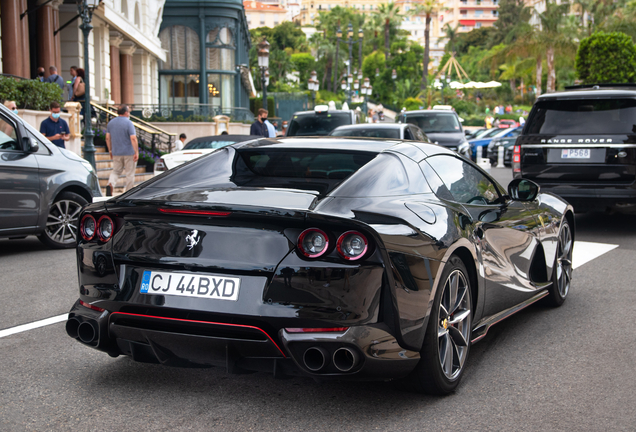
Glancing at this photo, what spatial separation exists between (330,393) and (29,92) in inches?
589

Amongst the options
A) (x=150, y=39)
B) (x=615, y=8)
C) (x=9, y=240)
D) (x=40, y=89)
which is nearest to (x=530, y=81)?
(x=615, y=8)

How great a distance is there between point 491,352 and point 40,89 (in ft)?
48.8

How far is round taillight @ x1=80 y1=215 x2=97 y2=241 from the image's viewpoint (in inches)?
150

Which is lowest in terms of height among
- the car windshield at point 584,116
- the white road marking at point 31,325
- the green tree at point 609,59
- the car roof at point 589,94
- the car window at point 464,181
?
the white road marking at point 31,325

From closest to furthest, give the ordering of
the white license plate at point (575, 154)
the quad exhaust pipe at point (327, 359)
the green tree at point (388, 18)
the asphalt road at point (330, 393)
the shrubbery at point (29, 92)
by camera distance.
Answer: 1. the quad exhaust pipe at point (327, 359)
2. the asphalt road at point (330, 393)
3. the white license plate at point (575, 154)
4. the shrubbery at point (29, 92)
5. the green tree at point (388, 18)

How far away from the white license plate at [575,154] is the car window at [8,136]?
22.9 feet

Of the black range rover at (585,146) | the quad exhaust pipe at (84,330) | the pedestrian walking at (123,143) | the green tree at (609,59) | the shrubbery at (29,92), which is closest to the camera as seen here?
the quad exhaust pipe at (84,330)

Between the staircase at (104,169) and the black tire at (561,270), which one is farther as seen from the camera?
the staircase at (104,169)

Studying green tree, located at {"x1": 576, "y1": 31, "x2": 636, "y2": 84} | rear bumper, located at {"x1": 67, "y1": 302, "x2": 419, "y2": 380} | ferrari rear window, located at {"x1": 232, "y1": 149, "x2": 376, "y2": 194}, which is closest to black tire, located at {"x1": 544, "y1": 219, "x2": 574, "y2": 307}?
ferrari rear window, located at {"x1": 232, "y1": 149, "x2": 376, "y2": 194}

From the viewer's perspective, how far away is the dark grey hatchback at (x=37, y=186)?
8391 mm

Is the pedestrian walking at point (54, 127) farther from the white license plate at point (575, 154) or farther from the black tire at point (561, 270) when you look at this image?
the black tire at point (561, 270)

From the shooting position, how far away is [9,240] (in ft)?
34.0

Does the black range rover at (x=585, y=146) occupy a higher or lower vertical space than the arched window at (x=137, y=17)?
lower

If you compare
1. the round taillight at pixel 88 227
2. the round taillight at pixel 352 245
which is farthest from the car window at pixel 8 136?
the round taillight at pixel 352 245
